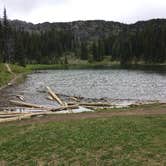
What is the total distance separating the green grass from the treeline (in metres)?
94.6

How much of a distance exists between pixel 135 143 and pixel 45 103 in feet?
74.8

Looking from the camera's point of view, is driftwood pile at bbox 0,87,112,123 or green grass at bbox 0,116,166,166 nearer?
green grass at bbox 0,116,166,166

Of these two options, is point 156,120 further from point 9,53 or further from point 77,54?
point 77,54

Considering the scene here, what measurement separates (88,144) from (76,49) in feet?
612

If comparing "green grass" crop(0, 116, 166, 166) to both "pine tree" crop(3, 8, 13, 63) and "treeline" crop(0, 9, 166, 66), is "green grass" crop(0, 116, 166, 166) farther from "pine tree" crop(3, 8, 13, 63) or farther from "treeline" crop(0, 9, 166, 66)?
"treeline" crop(0, 9, 166, 66)

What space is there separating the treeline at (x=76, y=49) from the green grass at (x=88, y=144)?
94612 mm

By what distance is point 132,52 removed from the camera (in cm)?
15562

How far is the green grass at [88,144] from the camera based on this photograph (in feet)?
40.2

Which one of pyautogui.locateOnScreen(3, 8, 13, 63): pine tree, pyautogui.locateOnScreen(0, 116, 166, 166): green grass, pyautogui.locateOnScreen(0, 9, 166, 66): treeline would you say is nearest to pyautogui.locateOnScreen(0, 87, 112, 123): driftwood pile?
pyautogui.locateOnScreen(0, 116, 166, 166): green grass

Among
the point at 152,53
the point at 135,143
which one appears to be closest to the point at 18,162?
the point at 135,143

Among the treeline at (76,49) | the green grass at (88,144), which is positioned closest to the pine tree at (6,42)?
the treeline at (76,49)

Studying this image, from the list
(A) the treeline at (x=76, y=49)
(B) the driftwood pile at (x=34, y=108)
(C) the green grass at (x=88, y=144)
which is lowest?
(B) the driftwood pile at (x=34, y=108)

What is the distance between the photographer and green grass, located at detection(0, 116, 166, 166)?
12.2m

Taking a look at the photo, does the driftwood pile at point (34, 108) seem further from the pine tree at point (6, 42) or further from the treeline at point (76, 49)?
the treeline at point (76, 49)
